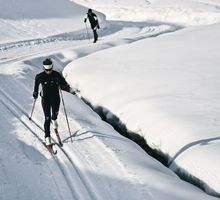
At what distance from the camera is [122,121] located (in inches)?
495

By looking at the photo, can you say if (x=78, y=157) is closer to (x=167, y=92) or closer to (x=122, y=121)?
(x=122, y=121)

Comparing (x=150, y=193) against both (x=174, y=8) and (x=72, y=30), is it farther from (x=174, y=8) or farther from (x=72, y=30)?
(x=174, y=8)

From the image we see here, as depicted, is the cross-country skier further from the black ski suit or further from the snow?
the snow

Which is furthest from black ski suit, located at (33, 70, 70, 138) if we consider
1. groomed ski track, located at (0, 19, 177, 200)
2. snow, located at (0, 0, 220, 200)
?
snow, located at (0, 0, 220, 200)

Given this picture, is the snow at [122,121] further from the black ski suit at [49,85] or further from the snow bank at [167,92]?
the black ski suit at [49,85]

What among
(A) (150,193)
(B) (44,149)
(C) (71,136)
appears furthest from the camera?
(C) (71,136)

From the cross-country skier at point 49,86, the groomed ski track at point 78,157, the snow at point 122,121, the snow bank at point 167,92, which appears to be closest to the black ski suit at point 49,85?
the cross-country skier at point 49,86

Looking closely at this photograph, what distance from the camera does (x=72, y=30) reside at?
30281 mm

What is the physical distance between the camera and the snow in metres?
8.75

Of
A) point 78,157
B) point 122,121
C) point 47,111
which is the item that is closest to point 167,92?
point 122,121

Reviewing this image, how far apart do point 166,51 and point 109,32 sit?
10.8m

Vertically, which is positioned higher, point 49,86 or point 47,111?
point 49,86

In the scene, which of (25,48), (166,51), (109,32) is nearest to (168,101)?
(166,51)

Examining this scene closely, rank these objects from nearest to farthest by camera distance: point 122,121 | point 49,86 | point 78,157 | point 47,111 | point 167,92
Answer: point 78,157 < point 49,86 < point 47,111 < point 122,121 < point 167,92
